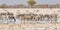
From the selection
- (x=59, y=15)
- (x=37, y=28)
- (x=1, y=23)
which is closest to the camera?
(x=37, y=28)

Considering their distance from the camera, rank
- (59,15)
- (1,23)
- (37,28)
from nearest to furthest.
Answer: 1. (37,28)
2. (1,23)
3. (59,15)

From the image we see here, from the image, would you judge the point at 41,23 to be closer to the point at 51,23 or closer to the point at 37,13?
the point at 51,23

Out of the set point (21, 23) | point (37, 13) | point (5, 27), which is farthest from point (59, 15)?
point (5, 27)

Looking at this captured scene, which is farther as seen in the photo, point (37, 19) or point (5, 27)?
point (37, 19)

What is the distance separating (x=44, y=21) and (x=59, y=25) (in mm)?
1167

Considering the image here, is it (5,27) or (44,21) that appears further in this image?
(44,21)

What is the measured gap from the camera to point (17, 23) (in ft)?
42.0

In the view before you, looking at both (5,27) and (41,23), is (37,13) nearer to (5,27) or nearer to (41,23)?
(41,23)

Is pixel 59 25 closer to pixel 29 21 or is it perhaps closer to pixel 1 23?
pixel 29 21

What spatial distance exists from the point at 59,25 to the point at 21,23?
1.98 metres

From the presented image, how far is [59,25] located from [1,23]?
3033mm

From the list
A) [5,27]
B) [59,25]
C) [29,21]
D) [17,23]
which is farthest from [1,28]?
[59,25]

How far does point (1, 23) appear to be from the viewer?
42.3 feet

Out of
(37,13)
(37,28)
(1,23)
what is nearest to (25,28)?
(37,28)
